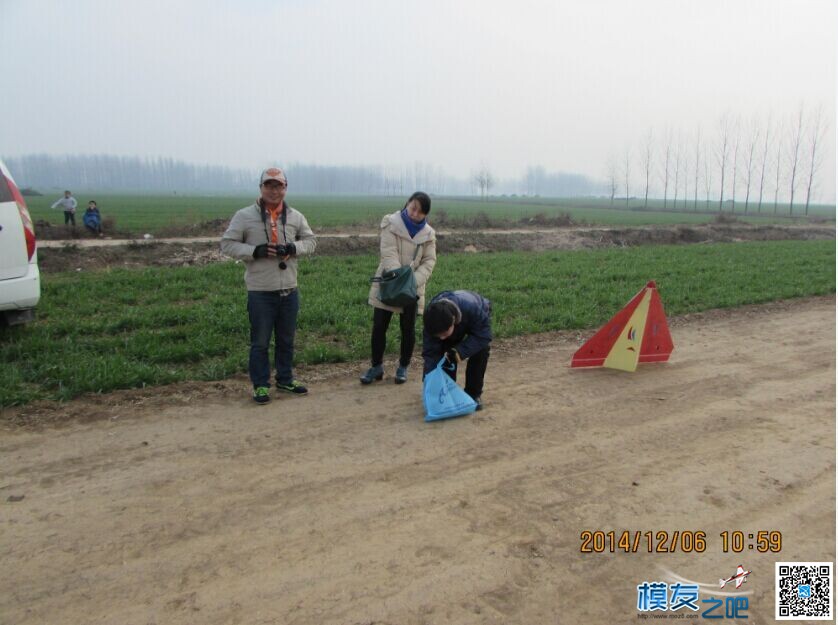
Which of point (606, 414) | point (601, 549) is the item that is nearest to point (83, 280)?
point (606, 414)

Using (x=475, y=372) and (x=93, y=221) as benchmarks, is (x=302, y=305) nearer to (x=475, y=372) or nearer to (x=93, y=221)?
(x=475, y=372)

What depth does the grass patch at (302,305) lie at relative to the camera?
5555 millimetres

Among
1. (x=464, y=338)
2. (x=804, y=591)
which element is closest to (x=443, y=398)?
(x=464, y=338)

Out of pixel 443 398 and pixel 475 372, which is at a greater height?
pixel 475 372

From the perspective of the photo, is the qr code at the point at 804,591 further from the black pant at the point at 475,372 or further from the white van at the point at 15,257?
the white van at the point at 15,257

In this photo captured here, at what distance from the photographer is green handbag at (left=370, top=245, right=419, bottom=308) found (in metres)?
5.11

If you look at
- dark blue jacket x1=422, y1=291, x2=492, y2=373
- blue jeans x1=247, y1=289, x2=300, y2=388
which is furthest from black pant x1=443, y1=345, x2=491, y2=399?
blue jeans x1=247, y1=289, x2=300, y2=388

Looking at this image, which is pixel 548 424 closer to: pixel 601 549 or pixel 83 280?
pixel 601 549

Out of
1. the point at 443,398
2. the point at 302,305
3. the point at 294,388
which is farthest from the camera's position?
the point at 302,305

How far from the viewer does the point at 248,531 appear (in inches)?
120

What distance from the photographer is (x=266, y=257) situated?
4852 millimetres

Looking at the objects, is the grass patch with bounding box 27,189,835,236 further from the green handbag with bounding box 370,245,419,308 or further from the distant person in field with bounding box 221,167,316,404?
the green handbag with bounding box 370,245,419,308

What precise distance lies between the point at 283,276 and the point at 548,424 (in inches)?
102

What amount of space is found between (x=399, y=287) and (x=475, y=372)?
104 cm
